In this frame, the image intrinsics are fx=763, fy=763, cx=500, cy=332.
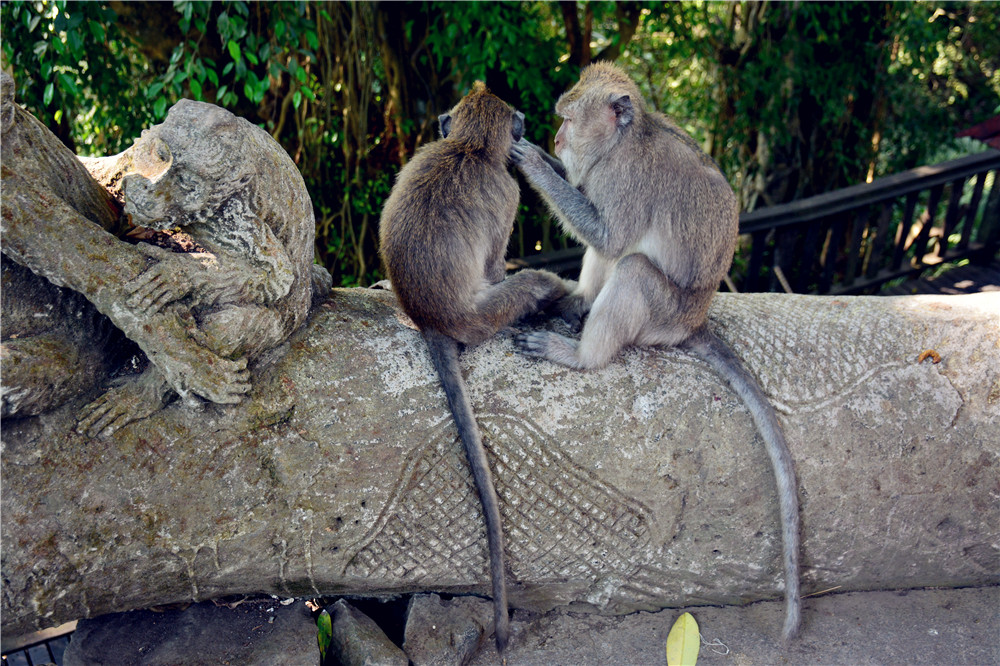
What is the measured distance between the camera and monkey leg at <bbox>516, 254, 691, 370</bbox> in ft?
8.56

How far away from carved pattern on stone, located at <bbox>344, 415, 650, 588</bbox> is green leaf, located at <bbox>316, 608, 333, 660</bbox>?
0.22 metres

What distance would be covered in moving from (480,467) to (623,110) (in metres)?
1.35

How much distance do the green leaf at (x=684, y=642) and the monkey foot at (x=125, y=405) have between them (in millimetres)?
1835

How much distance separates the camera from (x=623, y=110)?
2717 mm

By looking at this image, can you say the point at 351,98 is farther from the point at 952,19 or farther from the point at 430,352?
the point at 952,19

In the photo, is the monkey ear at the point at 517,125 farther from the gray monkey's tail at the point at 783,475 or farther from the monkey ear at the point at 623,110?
the gray monkey's tail at the point at 783,475

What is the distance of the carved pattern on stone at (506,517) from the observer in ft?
8.12

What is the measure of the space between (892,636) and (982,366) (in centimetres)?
100

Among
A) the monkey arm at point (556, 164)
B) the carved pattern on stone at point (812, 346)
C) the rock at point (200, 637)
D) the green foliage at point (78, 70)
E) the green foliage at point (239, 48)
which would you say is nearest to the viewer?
the rock at point (200, 637)

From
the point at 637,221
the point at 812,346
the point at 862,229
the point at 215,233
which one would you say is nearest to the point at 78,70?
the point at 215,233

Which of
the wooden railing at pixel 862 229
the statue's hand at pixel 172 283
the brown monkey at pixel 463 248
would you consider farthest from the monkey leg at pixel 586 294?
the wooden railing at pixel 862 229

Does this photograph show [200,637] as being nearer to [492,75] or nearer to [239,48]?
[239,48]

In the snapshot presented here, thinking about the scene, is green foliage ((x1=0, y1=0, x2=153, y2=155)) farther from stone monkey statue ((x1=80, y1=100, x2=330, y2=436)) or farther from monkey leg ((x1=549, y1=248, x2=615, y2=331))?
monkey leg ((x1=549, y1=248, x2=615, y2=331))

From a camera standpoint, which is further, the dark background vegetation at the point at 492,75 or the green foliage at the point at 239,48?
the dark background vegetation at the point at 492,75
